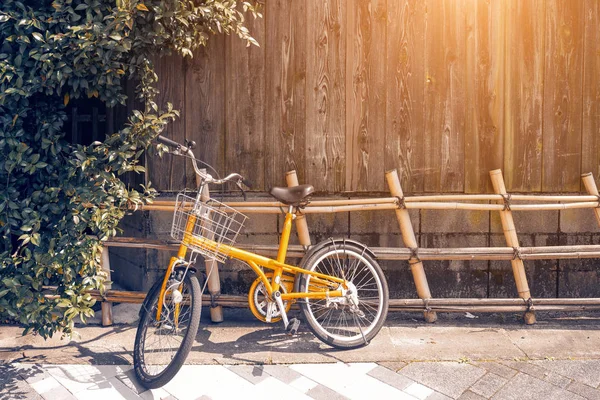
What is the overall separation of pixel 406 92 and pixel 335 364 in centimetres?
255

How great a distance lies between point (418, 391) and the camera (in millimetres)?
3941

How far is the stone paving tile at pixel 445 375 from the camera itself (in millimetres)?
3986

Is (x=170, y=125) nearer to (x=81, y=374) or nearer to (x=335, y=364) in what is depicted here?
(x=81, y=374)

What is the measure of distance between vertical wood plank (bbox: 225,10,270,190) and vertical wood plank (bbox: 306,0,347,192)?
17.1 inches

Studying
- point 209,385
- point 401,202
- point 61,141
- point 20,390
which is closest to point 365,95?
point 401,202

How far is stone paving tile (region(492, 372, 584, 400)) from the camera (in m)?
3.85

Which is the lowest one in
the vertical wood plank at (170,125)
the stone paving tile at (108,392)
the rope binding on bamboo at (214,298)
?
the stone paving tile at (108,392)

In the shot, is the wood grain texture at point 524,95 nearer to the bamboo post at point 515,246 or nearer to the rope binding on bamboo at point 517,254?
the bamboo post at point 515,246

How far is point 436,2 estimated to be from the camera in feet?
17.5

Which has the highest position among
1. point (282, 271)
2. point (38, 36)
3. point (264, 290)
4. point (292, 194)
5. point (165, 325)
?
point (38, 36)

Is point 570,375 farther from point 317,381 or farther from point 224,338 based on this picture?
point 224,338

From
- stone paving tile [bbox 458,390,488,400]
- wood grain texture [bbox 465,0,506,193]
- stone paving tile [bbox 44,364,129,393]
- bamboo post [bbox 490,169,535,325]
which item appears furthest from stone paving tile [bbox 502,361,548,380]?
stone paving tile [bbox 44,364,129,393]

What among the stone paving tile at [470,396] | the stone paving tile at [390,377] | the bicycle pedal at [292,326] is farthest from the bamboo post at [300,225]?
the stone paving tile at [470,396]

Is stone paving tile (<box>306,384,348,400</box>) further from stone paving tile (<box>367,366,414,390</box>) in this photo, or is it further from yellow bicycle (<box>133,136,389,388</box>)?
yellow bicycle (<box>133,136,389,388</box>)
